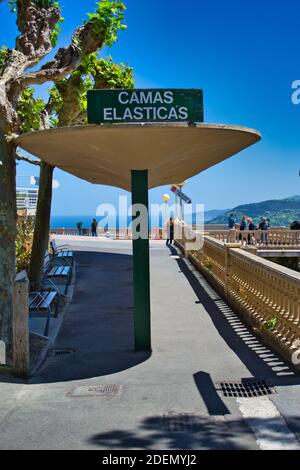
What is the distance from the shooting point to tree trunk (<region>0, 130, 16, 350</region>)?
Result: 7.96 meters

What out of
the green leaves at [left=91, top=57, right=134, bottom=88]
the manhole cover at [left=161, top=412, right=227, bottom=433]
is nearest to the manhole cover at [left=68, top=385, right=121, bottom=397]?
the manhole cover at [left=161, top=412, right=227, bottom=433]

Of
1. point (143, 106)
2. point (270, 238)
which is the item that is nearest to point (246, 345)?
point (143, 106)

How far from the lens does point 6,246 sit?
804cm

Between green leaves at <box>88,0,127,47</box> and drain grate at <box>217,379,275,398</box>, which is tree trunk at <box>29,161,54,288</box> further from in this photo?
drain grate at <box>217,379,275,398</box>

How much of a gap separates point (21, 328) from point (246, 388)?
282 cm

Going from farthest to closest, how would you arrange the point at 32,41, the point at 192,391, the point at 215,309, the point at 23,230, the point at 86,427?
1. the point at 23,230
2. the point at 215,309
3. the point at 32,41
4. the point at 192,391
5. the point at 86,427

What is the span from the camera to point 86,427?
5.00 m

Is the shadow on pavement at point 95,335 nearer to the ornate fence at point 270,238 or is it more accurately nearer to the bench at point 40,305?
the bench at point 40,305

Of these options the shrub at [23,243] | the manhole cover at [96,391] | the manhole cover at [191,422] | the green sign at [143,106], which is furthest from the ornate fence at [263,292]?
the shrub at [23,243]

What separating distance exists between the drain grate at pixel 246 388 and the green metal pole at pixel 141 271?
203 centimetres

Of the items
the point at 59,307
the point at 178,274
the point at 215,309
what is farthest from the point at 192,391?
the point at 178,274

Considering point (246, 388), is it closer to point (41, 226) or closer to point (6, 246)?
point (6, 246)

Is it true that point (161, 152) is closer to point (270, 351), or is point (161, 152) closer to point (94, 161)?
point (94, 161)
